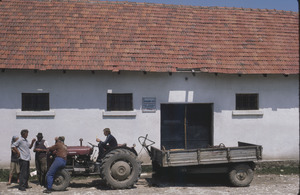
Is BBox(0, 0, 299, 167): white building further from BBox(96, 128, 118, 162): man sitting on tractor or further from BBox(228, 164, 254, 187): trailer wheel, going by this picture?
BBox(228, 164, 254, 187): trailer wheel

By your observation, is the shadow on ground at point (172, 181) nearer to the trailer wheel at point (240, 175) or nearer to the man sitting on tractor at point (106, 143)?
the trailer wheel at point (240, 175)

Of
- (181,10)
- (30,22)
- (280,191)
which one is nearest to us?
(280,191)

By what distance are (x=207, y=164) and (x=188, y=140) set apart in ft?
9.16

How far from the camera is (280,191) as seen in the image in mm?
9031

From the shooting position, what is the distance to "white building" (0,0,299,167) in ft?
36.9

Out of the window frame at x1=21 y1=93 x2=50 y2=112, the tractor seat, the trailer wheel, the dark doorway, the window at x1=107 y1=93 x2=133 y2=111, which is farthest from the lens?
the dark doorway

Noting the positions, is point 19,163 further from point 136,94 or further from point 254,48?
point 254,48

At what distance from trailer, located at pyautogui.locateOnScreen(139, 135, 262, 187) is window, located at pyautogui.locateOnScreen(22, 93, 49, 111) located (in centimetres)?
441

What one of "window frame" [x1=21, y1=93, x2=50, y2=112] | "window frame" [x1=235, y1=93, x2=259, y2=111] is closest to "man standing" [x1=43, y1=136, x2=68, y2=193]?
"window frame" [x1=21, y1=93, x2=50, y2=112]

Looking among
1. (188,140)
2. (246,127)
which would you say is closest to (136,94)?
(188,140)

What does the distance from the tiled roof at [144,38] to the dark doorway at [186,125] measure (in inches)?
59.3

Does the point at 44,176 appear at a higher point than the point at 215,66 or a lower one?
lower

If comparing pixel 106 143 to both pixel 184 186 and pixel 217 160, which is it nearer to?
pixel 184 186

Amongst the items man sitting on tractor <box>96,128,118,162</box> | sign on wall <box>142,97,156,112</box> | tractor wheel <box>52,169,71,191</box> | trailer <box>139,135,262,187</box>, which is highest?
sign on wall <box>142,97,156,112</box>
